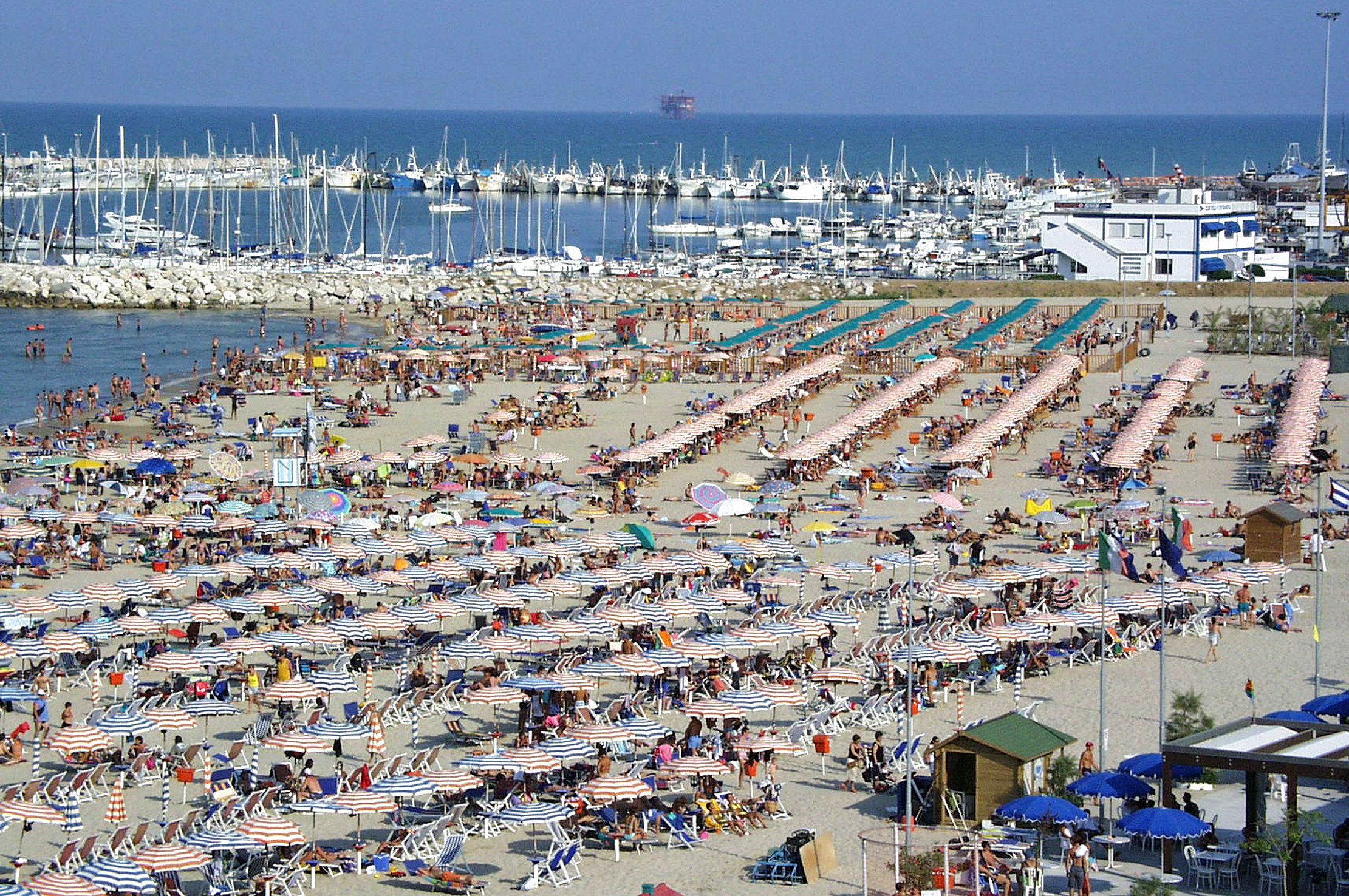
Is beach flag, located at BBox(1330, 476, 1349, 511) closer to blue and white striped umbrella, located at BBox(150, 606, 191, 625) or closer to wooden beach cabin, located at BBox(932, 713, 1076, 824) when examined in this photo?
wooden beach cabin, located at BBox(932, 713, 1076, 824)

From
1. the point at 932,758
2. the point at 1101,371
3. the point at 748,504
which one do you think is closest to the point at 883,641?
the point at 932,758

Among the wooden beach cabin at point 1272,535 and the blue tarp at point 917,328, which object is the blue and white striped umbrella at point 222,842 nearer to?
the wooden beach cabin at point 1272,535

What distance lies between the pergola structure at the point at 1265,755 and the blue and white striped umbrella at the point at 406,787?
7079 millimetres

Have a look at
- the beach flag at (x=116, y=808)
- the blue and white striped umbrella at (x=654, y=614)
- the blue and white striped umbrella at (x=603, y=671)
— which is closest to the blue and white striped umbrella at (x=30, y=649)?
the beach flag at (x=116, y=808)

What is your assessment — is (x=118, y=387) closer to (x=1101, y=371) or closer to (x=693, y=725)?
(x=1101, y=371)

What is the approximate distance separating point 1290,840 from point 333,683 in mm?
11432

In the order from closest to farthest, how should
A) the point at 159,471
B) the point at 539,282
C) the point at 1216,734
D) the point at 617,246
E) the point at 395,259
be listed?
the point at 1216,734 → the point at 159,471 → the point at 539,282 → the point at 395,259 → the point at 617,246

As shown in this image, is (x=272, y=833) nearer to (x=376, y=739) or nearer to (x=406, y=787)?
(x=406, y=787)

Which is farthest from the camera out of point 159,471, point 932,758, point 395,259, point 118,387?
point 395,259

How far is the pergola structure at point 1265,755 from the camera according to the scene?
1662cm

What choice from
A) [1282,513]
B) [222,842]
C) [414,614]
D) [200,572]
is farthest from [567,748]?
[1282,513]

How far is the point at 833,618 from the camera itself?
2598 centimetres

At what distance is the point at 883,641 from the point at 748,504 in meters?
7.00

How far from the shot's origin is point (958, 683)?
2398 centimetres
